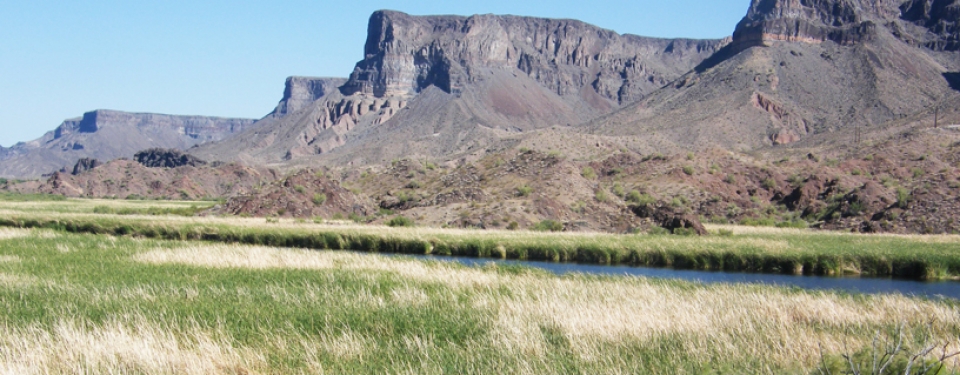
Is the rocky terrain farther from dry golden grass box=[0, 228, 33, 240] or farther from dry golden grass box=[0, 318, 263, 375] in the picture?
dry golden grass box=[0, 318, 263, 375]

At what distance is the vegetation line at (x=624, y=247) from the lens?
27.4 meters

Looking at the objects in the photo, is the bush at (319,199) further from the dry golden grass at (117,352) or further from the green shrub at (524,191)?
the dry golden grass at (117,352)

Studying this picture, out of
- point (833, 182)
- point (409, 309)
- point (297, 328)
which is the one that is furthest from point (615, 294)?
point (833, 182)

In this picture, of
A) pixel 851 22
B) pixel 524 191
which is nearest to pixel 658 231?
pixel 524 191

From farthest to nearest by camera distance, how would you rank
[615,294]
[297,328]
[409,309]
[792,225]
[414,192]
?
[414,192] → [792,225] → [615,294] → [409,309] → [297,328]

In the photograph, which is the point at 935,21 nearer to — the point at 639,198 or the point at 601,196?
the point at 639,198

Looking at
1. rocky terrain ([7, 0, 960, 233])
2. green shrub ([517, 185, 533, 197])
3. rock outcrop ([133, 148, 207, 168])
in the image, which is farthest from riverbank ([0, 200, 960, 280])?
rock outcrop ([133, 148, 207, 168])

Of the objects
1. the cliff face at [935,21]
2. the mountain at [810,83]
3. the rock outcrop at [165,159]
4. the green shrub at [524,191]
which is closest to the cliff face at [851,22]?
the cliff face at [935,21]

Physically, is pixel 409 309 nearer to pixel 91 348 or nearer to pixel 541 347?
pixel 541 347

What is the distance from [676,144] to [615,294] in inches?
3441

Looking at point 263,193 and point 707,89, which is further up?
point 707,89

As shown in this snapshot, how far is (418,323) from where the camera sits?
44.8 ft

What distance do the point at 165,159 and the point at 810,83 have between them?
119 m

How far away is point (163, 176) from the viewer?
123m
